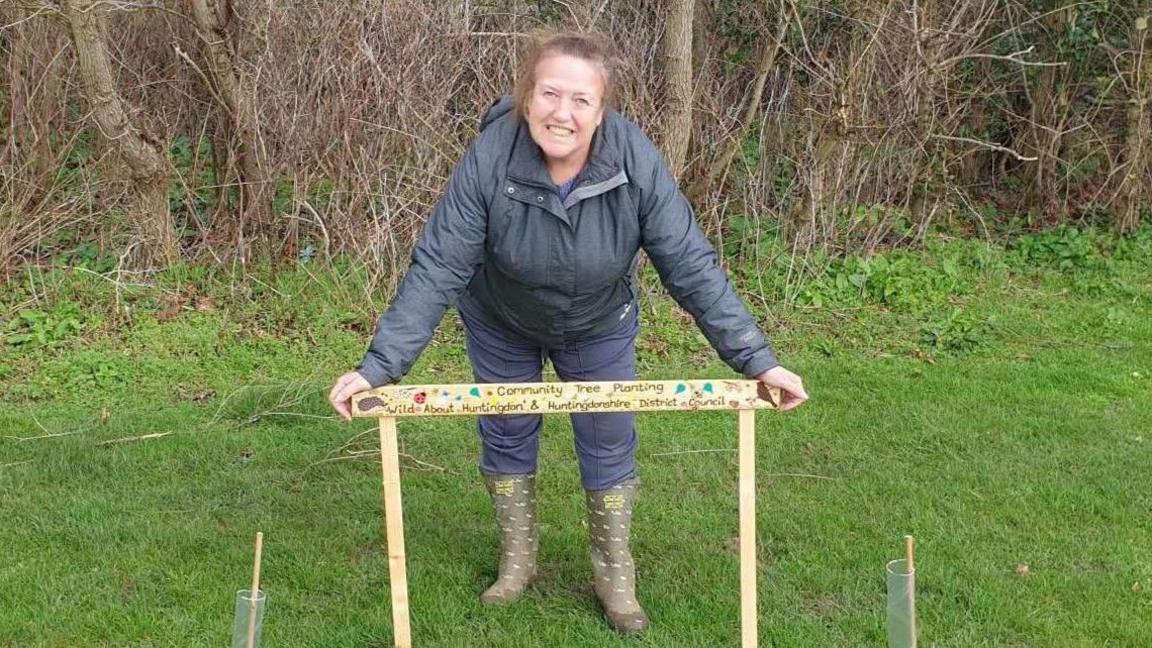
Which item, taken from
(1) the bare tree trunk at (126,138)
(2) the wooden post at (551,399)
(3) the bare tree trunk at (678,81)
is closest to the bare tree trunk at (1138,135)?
(3) the bare tree trunk at (678,81)

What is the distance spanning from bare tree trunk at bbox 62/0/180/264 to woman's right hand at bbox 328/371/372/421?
437 cm

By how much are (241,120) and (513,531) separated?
4.10m

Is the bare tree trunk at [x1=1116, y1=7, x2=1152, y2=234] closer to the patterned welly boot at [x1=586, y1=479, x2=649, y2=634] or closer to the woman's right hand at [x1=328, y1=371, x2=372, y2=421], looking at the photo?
the patterned welly boot at [x1=586, y1=479, x2=649, y2=634]

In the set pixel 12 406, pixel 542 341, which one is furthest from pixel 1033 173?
pixel 12 406

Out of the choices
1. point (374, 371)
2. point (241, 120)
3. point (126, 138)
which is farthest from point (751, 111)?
point (374, 371)

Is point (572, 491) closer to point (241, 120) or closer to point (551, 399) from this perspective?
point (551, 399)

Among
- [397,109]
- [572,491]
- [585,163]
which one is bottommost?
[572,491]

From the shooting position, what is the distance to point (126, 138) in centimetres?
673

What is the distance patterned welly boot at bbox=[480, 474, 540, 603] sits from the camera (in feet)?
12.1

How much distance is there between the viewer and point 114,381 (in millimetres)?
5883

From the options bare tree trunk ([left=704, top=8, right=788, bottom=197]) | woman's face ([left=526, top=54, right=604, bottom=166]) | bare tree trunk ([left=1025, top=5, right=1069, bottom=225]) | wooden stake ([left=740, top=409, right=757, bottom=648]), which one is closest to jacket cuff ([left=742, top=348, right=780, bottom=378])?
wooden stake ([left=740, top=409, right=757, bottom=648])

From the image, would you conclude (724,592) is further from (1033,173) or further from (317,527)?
(1033,173)

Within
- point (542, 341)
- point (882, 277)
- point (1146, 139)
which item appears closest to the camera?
point (542, 341)

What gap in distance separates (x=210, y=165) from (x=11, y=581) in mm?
3993
